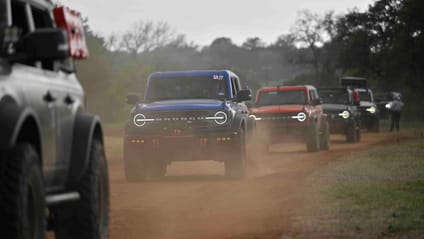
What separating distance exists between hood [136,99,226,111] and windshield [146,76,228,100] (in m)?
0.57

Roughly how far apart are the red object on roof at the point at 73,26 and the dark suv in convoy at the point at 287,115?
20856 mm

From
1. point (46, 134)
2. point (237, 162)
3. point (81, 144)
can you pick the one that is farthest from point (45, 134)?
point (237, 162)

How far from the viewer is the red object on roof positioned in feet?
30.9

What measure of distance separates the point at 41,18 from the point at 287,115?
2200 cm

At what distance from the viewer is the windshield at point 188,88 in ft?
70.6

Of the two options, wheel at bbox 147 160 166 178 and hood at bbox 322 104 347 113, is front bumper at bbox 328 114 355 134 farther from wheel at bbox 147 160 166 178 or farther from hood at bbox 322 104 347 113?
wheel at bbox 147 160 166 178

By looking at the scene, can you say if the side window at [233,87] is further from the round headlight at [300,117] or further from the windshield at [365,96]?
the windshield at [365,96]

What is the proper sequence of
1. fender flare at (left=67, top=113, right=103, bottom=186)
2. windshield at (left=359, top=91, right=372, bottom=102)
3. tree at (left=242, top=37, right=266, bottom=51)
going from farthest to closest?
tree at (left=242, top=37, right=266, bottom=51) < windshield at (left=359, top=91, right=372, bottom=102) < fender flare at (left=67, top=113, right=103, bottom=186)

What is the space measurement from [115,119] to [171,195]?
64.9 meters

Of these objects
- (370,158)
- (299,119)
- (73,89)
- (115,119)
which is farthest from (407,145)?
(115,119)

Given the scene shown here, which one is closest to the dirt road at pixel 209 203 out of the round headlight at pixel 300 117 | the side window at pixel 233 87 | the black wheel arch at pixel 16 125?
the side window at pixel 233 87

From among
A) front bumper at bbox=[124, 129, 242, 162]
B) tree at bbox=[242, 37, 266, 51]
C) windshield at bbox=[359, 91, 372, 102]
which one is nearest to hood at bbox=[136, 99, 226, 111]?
front bumper at bbox=[124, 129, 242, 162]

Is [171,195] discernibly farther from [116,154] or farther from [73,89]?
[116,154]

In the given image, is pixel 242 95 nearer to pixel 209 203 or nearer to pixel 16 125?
pixel 209 203
